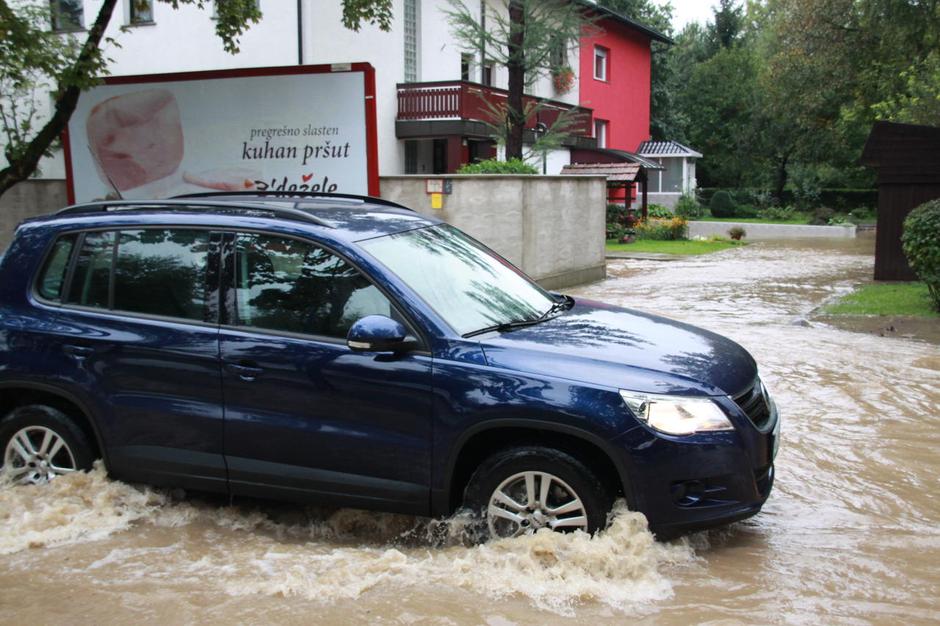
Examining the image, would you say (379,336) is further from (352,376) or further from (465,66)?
(465,66)

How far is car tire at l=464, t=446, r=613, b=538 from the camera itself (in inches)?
177

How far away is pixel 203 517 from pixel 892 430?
5.23 metres

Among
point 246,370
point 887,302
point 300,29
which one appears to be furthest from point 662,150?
point 246,370

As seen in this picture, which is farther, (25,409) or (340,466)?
(25,409)

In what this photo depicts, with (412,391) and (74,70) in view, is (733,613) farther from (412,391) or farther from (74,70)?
(74,70)

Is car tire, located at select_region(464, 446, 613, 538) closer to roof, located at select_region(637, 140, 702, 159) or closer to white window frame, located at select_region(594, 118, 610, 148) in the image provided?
white window frame, located at select_region(594, 118, 610, 148)

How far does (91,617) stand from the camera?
436 cm

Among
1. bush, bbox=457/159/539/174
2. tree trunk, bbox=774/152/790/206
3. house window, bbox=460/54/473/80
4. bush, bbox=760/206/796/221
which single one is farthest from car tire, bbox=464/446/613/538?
tree trunk, bbox=774/152/790/206

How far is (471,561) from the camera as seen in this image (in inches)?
183

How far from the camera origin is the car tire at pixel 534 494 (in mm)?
4492

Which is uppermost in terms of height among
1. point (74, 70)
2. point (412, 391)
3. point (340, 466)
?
point (74, 70)

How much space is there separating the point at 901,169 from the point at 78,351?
51.1 ft

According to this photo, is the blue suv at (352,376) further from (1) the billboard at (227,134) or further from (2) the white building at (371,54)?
(2) the white building at (371,54)

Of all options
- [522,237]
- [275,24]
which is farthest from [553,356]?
[275,24]
